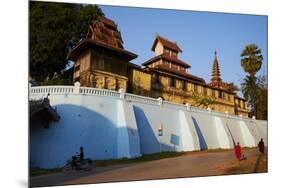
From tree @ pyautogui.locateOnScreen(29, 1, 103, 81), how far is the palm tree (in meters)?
2.61

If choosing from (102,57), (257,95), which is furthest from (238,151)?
(102,57)

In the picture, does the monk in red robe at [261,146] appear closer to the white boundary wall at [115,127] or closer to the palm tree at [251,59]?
the white boundary wall at [115,127]

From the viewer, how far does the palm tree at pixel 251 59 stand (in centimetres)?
655

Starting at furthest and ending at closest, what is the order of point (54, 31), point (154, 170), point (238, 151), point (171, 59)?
point (238, 151)
point (171, 59)
point (154, 170)
point (54, 31)

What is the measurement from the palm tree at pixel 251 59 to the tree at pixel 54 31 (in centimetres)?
261

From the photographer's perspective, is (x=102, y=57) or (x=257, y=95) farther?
(x=257, y=95)

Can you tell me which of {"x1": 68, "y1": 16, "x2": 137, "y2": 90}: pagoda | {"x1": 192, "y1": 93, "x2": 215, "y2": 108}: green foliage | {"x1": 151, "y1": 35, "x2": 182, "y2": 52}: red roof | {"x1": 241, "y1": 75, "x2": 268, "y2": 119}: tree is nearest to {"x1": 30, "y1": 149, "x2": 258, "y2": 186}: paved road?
{"x1": 241, "y1": 75, "x2": 268, "y2": 119}: tree

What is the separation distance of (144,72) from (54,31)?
146 cm

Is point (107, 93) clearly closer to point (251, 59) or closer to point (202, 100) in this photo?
point (202, 100)

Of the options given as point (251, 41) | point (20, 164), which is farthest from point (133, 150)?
point (251, 41)

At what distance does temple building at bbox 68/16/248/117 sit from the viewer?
5.50 metres

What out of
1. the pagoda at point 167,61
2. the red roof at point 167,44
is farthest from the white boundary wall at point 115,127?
the red roof at point 167,44

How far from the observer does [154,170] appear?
5793mm

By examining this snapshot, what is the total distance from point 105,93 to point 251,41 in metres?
2.75
